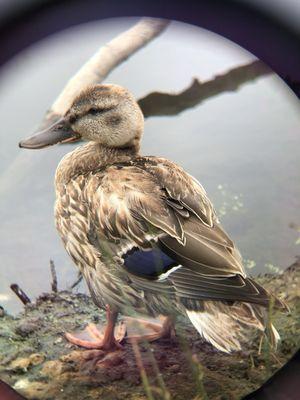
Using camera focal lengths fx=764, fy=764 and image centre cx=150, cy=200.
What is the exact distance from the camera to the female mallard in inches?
44.6

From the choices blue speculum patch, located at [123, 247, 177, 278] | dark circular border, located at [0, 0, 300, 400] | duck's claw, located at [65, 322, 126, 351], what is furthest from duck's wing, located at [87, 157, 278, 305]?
dark circular border, located at [0, 0, 300, 400]

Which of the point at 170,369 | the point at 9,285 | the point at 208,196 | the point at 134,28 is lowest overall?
the point at 170,369

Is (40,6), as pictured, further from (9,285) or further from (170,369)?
(170,369)

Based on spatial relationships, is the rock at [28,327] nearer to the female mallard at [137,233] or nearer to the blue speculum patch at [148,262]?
the female mallard at [137,233]

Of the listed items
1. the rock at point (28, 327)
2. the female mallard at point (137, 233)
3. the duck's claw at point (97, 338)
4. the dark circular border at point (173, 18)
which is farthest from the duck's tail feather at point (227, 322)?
the dark circular border at point (173, 18)

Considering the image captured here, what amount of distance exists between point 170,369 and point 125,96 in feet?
1.40

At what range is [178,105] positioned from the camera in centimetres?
118

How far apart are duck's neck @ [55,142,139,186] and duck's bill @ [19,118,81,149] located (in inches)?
1.1

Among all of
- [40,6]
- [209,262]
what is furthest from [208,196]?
[40,6]

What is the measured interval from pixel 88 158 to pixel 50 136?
0.07 meters

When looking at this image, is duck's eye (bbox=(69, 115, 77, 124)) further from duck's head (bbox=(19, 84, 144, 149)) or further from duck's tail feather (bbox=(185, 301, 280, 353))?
duck's tail feather (bbox=(185, 301, 280, 353))

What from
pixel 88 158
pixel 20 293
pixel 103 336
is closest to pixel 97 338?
pixel 103 336

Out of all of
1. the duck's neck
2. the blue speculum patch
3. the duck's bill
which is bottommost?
the blue speculum patch

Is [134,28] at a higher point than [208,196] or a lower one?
higher
